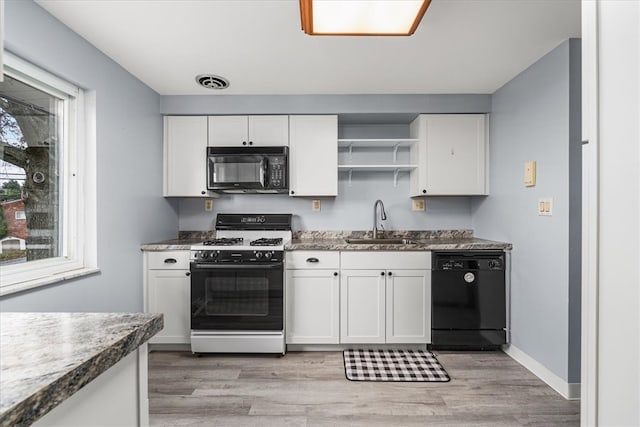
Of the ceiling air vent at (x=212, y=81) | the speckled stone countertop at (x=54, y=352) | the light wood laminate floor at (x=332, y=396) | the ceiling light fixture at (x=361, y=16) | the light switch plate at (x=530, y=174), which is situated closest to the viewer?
the speckled stone countertop at (x=54, y=352)

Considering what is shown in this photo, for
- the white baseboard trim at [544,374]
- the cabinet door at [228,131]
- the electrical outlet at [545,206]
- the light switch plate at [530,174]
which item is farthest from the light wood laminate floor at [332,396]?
the cabinet door at [228,131]

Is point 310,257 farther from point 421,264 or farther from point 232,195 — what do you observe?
point 232,195

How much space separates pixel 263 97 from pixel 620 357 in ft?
9.38

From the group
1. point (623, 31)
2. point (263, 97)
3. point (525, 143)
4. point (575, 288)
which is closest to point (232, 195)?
point (263, 97)

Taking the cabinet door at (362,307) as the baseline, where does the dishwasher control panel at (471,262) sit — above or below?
above

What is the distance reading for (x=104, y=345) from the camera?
61cm

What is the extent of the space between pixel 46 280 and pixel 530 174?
3078mm

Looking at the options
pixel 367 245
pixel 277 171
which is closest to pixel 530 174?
pixel 367 245

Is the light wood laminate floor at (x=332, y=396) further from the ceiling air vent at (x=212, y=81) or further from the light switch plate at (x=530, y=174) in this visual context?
the ceiling air vent at (x=212, y=81)

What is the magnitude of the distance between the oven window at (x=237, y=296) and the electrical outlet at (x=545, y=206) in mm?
2028

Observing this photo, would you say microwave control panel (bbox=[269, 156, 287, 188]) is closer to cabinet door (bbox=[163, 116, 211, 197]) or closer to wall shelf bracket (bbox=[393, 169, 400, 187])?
cabinet door (bbox=[163, 116, 211, 197])

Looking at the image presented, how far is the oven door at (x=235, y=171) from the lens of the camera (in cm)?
284

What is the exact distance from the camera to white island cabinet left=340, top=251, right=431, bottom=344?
263 cm

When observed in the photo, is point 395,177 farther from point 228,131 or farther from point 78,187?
point 78,187
